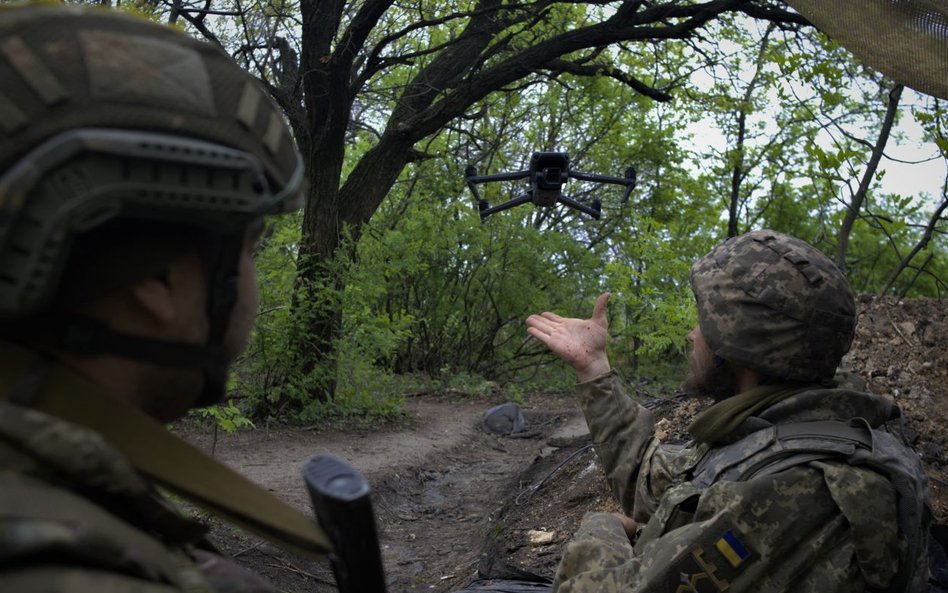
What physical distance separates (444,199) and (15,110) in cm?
1353

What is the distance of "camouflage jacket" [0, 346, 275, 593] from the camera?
96 cm

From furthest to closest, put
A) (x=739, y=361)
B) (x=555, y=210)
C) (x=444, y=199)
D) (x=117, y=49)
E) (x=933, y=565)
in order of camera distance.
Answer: (x=555, y=210) < (x=444, y=199) < (x=933, y=565) < (x=739, y=361) < (x=117, y=49)

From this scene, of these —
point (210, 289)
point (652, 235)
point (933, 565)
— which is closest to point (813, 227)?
point (652, 235)

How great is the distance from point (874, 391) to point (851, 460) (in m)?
3.02

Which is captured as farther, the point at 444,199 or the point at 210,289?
the point at 444,199

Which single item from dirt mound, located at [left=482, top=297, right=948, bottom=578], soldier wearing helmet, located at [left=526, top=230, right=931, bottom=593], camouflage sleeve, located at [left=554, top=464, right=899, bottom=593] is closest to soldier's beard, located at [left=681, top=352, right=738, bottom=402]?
soldier wearing helmet, located at [left=526, top=230, right=931, bottom=593]

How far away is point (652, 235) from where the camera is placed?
9.48m

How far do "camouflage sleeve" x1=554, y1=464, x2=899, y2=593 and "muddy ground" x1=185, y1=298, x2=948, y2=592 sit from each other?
1.57m

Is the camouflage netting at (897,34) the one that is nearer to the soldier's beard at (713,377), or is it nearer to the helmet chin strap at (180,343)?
the soldier's beard at (713,377)

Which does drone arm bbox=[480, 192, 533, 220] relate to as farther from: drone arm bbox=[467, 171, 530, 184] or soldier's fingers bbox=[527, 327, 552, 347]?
soldier's fingers bbox=[527, 327, 552, 347]

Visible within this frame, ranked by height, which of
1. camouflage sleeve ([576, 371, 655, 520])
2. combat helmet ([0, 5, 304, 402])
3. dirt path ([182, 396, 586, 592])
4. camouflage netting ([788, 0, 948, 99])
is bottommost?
dirt path ([182, 396, 586, 592])

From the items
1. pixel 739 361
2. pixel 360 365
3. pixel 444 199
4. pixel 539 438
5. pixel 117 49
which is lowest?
pixel 539 438

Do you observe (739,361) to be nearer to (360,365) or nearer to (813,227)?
(360,365)

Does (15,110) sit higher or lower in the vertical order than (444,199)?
lower
